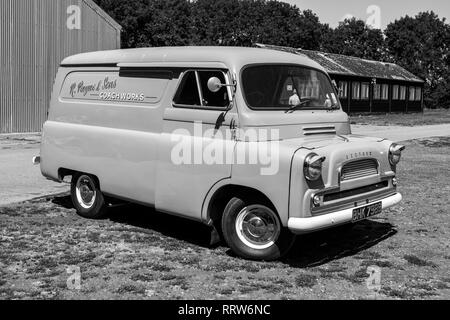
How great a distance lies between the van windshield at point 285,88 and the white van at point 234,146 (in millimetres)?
14

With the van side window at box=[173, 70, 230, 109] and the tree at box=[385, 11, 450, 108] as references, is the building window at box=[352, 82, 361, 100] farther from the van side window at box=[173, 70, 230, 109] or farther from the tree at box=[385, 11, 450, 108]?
the van side window at box=[173, 70, 230, 109]

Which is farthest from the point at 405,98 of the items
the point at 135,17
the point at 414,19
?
the point at 414,19

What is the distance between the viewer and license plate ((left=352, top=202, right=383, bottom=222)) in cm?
579

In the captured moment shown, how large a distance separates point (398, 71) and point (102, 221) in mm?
50845

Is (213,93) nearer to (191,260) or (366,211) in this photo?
(191,260)

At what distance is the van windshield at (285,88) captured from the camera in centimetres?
608

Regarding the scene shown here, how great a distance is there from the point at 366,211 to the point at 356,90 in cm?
3995

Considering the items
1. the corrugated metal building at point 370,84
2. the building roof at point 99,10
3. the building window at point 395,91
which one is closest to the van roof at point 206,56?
the building roof at point 99,10

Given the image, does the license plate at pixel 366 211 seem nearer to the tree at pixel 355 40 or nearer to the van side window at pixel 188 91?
the van side window at pixel 188 91

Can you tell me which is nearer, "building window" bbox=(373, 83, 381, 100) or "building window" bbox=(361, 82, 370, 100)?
"building window" bbox=(361, 82, 370, 100)

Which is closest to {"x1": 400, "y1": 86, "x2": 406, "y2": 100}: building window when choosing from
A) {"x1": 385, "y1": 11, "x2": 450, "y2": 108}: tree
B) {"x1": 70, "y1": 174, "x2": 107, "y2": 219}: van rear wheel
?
{"x1": 385, "y1": 11, "x2": 450, "y2": 108}: tree

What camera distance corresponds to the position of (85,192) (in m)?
7.84

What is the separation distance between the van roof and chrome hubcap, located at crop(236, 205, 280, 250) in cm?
157

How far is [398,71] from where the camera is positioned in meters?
54.2
